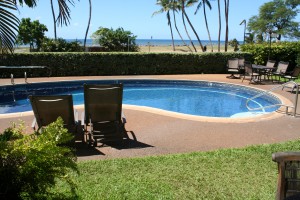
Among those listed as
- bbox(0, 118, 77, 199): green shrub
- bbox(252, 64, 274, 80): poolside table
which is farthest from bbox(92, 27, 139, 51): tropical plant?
bbox(0, 118, 77, 199): green shrub

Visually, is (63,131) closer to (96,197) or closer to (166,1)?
(96,197)

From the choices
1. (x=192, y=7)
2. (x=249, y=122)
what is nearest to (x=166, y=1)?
(x=192, y=7)

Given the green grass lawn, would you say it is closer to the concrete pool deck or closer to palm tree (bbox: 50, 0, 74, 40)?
the concrete pool deck

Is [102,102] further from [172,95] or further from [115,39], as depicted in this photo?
[115,39]

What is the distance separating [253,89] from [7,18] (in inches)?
480

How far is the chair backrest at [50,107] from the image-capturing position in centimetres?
544

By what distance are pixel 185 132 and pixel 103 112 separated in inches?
73.5

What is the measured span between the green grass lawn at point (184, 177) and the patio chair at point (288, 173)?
45.5 inches

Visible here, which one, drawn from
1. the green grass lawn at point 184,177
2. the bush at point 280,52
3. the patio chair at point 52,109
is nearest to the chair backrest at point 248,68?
the bush at point 280,52

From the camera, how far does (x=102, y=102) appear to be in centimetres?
604

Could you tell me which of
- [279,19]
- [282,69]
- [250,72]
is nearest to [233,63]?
[250,72]

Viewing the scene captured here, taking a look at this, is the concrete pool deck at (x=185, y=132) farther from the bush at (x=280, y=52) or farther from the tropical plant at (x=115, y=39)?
the tropical plant at (x=115, y=39)

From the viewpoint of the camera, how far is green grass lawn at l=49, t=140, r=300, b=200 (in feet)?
12.8

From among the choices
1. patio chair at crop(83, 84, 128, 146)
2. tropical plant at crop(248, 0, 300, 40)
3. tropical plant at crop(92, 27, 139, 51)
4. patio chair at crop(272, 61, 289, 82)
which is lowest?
patio chair at crop(83, 84, 128, 146)
